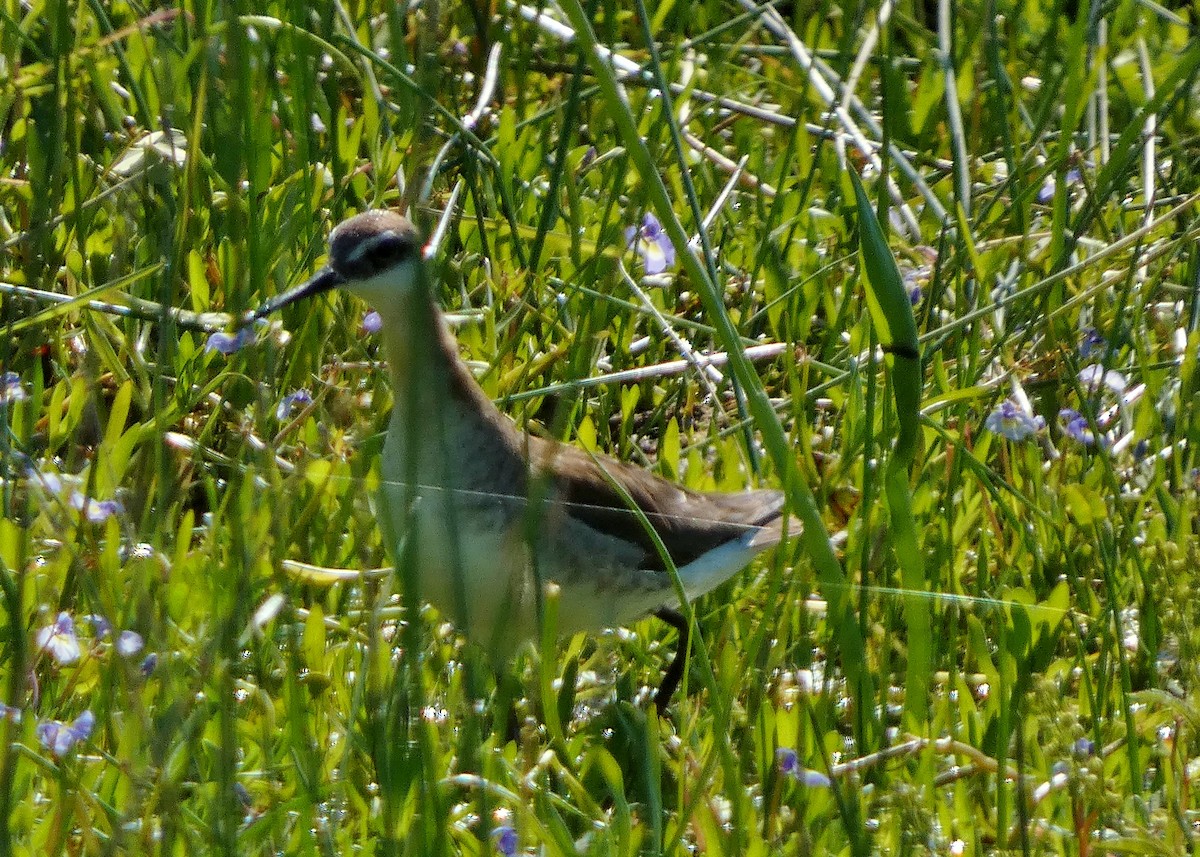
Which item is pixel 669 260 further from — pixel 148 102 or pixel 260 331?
pixel 148 102

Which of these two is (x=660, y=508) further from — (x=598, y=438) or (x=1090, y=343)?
(x=1090, y=343)

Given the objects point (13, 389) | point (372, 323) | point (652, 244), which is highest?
point (652, 244)

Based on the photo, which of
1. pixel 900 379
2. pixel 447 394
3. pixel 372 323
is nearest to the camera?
pixel 900 379

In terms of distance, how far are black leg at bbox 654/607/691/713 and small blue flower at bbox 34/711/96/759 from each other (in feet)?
3.62

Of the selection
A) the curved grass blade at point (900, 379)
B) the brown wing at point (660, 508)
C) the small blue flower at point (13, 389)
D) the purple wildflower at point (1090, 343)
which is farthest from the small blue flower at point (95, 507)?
the purple wildflower at point (1090, 343)

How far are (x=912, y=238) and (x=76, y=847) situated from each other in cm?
290

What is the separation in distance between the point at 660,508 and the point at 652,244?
0.77m

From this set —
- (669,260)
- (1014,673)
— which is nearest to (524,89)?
(669,260)

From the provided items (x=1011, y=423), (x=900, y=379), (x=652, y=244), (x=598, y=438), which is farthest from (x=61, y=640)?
(x=1011, y=423)

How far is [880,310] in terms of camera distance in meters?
2.26

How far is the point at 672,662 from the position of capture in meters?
3.60

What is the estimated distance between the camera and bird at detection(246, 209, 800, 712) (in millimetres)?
3238

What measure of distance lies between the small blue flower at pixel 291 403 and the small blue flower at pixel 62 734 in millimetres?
1202

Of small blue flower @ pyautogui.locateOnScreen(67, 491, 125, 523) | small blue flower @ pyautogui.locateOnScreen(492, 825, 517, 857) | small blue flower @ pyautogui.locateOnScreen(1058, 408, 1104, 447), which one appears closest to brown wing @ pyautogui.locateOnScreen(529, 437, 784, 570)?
small blue flower @ pyautogui.locateOnScreen(1058, 408, 1104, 447)
